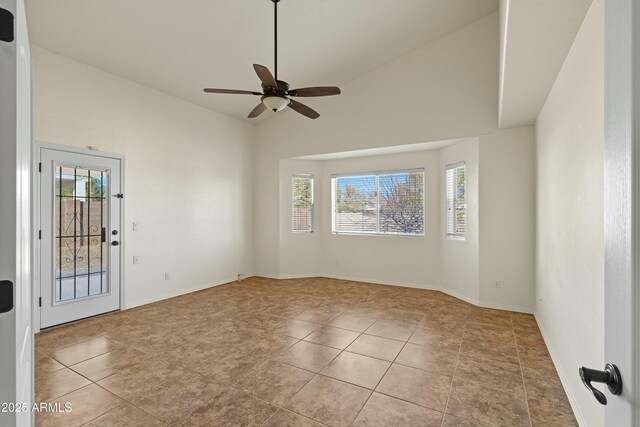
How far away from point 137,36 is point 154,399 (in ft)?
12.7

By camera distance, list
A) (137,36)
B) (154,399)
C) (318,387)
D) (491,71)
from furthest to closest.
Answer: (491,71) < (137,36) < (318,387) < (154,399)

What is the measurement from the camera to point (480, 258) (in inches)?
177

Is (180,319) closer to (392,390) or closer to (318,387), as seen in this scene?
(318,387)

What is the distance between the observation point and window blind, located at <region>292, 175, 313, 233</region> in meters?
6.54

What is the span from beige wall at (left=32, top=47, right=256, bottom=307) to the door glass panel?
12.7 inches

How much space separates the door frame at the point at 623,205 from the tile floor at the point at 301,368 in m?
1.73

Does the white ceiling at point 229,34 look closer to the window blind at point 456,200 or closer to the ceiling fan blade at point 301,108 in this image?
the ceiling fan blade at point 301,108

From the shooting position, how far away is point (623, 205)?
64cm

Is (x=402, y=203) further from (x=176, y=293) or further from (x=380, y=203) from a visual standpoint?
(x=176, y=293)

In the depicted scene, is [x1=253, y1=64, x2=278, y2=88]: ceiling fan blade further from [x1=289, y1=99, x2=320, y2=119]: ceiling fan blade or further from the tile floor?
the tile floor

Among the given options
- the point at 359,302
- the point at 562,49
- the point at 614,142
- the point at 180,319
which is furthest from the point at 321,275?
the point at 614,142

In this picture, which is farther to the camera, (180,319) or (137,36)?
(180,319)

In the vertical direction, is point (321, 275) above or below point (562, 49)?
below

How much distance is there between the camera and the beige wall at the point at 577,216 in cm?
174
